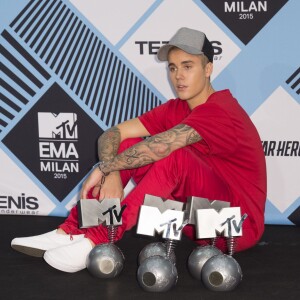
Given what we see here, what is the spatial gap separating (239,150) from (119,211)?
0.48 metres

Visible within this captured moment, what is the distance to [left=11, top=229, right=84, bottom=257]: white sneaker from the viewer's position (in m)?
2.65

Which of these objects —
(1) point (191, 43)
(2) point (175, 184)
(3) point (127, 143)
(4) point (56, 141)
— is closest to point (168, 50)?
(1) point (191, 43)

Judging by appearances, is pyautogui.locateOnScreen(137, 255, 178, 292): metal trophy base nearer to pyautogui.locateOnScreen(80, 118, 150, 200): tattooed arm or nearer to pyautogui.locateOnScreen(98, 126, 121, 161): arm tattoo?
pyautogui.locateOnScreen(80, 118, 150, 200): tattooed arm

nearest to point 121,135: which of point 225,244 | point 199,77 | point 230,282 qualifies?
point 199,77

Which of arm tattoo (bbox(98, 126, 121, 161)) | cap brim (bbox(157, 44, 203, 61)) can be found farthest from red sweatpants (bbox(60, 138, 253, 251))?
cap brim (bbox(157, 44, 203, 61))

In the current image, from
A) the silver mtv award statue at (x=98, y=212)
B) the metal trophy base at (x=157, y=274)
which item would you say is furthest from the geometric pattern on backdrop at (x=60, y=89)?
the metal trophy base at (x=157, y=274)

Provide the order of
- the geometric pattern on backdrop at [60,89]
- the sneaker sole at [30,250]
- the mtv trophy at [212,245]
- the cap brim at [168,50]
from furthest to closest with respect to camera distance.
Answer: the geometric pattern on backdrop at [60,89] → the sneaker sole at [30,250] → the cap brim at [168,50] → the mtv trophy at [212,245]

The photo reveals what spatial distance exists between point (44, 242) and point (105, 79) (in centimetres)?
96

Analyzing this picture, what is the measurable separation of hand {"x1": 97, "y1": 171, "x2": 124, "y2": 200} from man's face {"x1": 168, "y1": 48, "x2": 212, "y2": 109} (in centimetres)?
39

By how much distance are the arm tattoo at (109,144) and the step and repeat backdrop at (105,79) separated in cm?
50

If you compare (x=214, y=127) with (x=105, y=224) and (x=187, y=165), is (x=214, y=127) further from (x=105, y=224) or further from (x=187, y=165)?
(x=105, y=224)

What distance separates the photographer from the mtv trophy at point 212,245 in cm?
230

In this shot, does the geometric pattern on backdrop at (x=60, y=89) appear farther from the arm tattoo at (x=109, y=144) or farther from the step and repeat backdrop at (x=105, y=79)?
the arm tattoo at (x=109, y=144)

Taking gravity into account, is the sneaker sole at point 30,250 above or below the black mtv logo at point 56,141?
below
